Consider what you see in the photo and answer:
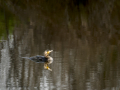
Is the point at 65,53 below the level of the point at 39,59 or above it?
above

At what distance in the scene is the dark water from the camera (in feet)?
27.1

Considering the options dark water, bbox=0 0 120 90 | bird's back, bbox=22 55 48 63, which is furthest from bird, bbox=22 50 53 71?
dark water, bbox=0 0 120 90

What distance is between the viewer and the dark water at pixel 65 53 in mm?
8249

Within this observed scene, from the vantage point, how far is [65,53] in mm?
11180

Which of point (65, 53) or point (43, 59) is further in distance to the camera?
point (65, 53)

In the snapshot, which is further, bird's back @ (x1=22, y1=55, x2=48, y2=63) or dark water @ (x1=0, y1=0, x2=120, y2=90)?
bird's back @ (x1=22, y1=55, x2=48, y2=63)

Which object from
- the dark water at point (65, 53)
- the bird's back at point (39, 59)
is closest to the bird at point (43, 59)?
the bird's back at point (39, 59)

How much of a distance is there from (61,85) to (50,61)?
2305 millimetres

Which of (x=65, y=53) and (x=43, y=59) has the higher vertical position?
(x=65, y=53)

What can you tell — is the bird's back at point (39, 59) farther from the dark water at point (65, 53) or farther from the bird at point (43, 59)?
the dark water at point (65, 53)

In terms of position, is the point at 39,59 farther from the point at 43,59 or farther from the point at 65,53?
the point at 65,53

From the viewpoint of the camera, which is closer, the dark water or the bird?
the dark water

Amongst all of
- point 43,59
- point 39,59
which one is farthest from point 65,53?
point 39,59

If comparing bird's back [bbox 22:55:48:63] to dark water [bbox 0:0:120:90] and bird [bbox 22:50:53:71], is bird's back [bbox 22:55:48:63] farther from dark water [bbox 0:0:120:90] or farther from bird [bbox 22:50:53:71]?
dark water [bbox 0:0:120:90]
